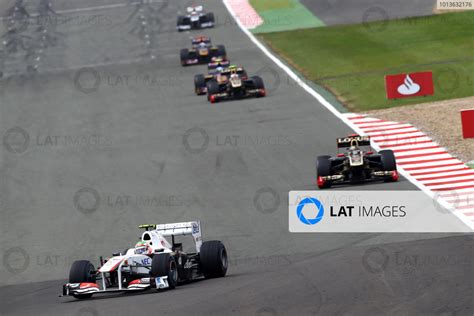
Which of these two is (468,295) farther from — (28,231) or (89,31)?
(89,31)

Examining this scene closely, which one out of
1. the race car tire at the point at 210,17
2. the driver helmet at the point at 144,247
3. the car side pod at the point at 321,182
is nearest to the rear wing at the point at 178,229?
the driver helmet at the point at 144,247

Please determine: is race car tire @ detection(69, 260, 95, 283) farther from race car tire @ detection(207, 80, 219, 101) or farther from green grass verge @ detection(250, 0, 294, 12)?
green grass verge @ detection(250, 0, 294, 12)

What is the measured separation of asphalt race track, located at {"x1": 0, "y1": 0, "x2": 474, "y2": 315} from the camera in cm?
1631

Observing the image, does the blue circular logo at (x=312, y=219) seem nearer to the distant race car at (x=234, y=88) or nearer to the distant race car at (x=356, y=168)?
the distant race car at (x=356, y=168)

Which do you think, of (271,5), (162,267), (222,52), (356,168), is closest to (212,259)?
(162,267)

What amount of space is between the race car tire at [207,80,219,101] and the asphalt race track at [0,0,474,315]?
605 millimetres

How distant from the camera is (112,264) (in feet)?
60.7

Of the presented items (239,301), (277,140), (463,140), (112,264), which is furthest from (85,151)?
(239,301)

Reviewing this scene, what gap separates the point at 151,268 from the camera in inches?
717

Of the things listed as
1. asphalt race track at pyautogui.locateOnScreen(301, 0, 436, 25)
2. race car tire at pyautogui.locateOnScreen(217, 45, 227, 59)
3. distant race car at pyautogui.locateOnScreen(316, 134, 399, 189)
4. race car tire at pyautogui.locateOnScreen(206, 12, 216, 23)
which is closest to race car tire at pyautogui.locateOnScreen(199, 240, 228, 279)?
distant race car at pyautogui.locateOnScreen(316, 134, 399, 189)

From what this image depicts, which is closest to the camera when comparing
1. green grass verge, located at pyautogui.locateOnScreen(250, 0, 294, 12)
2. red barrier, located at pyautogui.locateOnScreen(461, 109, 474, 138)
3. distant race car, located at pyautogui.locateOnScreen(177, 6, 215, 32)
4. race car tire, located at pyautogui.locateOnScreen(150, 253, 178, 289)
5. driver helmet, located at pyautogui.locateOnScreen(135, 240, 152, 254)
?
race car tire, located at pyautogui.locateOnScreen(150, 253, 178, 289)

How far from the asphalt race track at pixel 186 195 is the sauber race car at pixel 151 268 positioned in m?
0.28

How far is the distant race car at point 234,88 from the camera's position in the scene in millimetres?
40812

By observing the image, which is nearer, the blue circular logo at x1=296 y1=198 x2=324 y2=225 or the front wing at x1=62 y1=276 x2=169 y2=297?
the front wing at x1=62 y1=276 x2=169 y2=297
